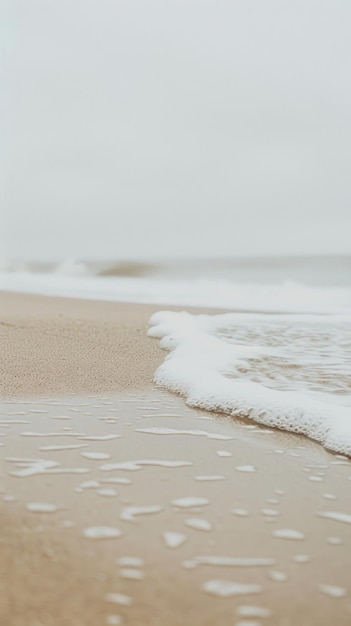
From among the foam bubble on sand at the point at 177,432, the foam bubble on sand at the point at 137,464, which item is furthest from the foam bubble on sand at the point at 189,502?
the foam bubble on sand at the point at 177,432

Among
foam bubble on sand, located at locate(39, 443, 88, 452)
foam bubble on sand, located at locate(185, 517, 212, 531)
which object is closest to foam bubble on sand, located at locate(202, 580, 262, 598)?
foam bubble on sand, located at locate(185, 517, 212, 531)

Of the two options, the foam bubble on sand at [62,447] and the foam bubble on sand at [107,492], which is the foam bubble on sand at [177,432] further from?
the foam bubble on sand at [107,492]

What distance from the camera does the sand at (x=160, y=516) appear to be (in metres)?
1.17

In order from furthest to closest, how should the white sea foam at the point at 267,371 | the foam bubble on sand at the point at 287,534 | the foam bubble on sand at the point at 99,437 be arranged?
the white sea foam at the point at 267,371, the foam bubble on sand at the point at 99,437, the foam bubble on sand at the point at 287,534

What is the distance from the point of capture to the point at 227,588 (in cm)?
124

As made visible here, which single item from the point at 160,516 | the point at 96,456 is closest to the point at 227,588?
the point at 160,516

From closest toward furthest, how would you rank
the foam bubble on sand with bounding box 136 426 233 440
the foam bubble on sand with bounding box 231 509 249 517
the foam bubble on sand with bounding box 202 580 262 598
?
1. the foam bubble on sand with bounding box 202 580 262 598
2. the foam bubble on sand with bounding box 231 509 249 517
3. the foam bubble on sand with bounding box 136 426 233 440

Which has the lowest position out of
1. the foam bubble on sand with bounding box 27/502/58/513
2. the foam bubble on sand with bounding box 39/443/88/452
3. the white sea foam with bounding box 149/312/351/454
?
the foam bubble on sand with bounding box 27/502/58/513

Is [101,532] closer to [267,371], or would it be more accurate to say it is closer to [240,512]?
[240,512]

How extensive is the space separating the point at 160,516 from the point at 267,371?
2027 mm

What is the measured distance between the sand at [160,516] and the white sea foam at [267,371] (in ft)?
0.46

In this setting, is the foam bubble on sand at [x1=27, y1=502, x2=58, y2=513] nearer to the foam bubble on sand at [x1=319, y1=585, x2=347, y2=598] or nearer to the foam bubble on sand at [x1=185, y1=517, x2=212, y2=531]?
the foam bubble on sand at [x1=185, y1=517, x2=212, y2=531]

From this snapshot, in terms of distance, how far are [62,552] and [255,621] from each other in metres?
0.45

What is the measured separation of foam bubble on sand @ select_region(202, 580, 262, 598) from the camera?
4.01 ft
